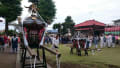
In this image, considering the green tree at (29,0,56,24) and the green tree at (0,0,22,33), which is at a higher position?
the green tree at (29,0,56,24)

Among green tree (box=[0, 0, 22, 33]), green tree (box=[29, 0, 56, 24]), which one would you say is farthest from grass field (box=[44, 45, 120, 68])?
green tree (box=[29, 0, 56, 24])

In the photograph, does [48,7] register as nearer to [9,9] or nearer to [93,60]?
[9,9]

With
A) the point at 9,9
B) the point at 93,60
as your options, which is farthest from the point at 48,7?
the point at 93,60

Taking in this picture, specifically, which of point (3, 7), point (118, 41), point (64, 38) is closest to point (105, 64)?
point (118, 41)

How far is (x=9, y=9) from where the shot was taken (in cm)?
2080

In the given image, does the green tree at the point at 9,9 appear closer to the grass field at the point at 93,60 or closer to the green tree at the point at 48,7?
the green tree at the point at 48,7

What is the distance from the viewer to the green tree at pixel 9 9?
19578mm

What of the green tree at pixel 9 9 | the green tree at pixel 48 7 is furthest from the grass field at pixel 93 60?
the green tree at pixel 48 7

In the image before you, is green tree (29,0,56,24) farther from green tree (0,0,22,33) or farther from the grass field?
the grass field

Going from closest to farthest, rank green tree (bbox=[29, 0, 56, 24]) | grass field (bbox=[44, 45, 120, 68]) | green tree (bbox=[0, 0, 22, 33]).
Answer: grass field (bbox=[44, 45, 120, 68]) → green tree (bbox=[0, 0, 22, 33]) → green tree (bbox=[29, 0, 56, 24])

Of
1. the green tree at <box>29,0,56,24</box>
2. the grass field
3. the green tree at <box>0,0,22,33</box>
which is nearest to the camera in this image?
the grass field

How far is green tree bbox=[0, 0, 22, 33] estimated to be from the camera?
19578 mm

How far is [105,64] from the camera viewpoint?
7.75m

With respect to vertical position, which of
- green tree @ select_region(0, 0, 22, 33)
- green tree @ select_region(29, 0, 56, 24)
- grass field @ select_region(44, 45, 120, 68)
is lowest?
grass field @ select_region(44, 45, 120, 68)
